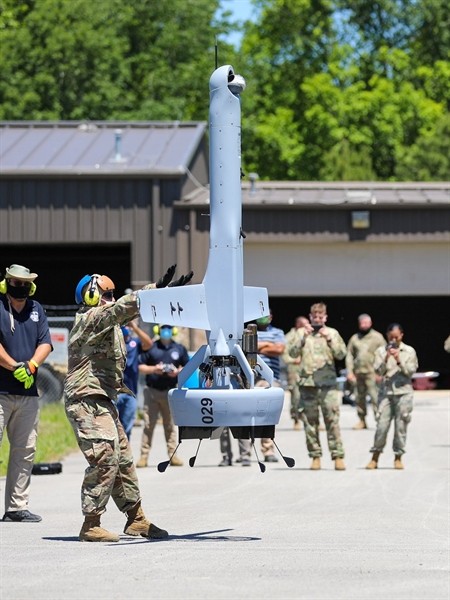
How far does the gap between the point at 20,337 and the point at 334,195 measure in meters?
26.4

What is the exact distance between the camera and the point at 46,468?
64.2 ft

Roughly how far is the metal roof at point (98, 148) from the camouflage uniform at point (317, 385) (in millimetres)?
16453

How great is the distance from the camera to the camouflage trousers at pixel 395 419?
20.0 metres

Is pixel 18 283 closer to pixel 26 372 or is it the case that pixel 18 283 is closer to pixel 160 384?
pixel 26 372

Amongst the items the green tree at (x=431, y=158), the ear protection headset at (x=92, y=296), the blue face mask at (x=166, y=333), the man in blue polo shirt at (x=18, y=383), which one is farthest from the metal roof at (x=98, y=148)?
the ear protection headset at (x=92, y=296)

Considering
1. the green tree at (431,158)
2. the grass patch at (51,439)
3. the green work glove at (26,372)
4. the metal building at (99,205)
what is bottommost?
the grass patch at (51,439)

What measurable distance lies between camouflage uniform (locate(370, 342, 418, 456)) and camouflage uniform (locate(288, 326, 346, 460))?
622 millimetres

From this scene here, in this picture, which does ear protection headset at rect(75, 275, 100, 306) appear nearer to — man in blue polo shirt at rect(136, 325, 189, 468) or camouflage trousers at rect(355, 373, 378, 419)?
man in blue polo shirt at rect(136, 325, 189, 468)

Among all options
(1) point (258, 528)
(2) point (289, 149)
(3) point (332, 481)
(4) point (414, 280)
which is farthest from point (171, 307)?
(2) point (289, 149)

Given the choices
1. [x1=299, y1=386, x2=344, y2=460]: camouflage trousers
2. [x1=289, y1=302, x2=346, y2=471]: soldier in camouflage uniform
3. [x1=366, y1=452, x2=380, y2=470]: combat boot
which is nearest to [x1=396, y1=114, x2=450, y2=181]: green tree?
[x1=289, y1=302, x2=346, y2=471]: soldier in camouflage uniform

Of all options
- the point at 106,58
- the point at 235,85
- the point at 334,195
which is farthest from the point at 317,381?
the point at 106,58

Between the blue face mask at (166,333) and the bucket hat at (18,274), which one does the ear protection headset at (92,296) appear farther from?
the blue face mask at (166,333)

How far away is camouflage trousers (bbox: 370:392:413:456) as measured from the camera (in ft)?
65.7

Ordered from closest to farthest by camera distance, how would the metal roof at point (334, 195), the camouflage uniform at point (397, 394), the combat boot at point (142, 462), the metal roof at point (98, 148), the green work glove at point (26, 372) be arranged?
the green work glove at point (26, 372)
the camouflage uniform at point (397, 394)
the combat boot at point (142, 462)
the metal roof at point (98, 148)
the metal roof at point (334, 195)
